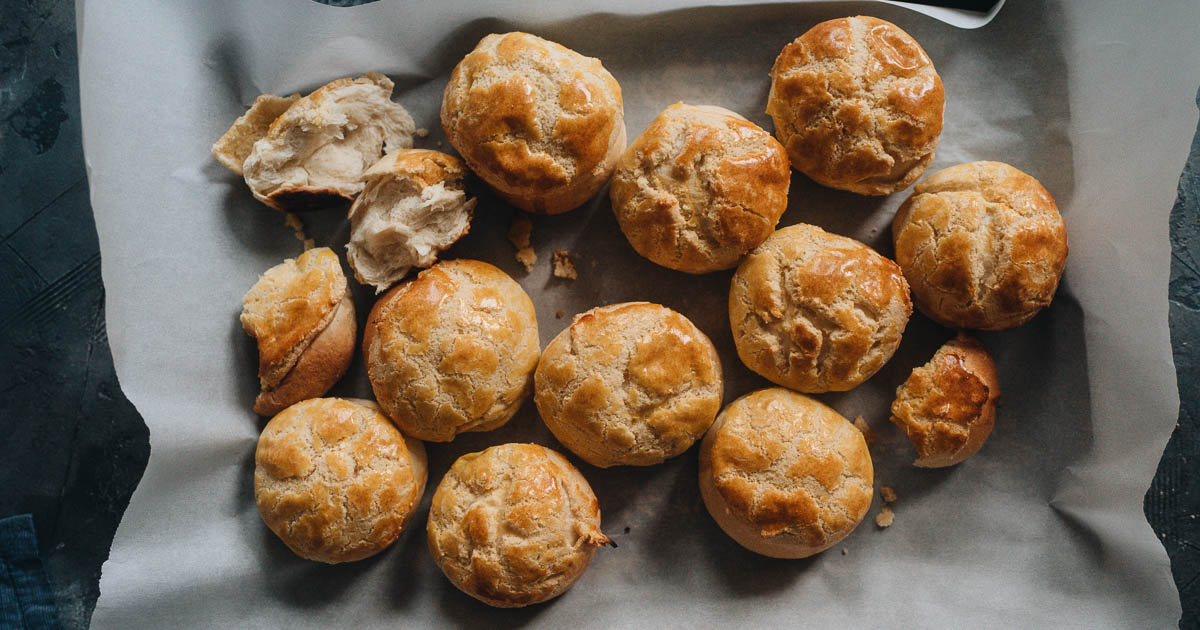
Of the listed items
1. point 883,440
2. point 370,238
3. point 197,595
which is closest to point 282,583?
point 197,595

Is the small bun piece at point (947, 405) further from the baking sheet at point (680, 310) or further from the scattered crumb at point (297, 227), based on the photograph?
the scattered crumb at point (297, 227)

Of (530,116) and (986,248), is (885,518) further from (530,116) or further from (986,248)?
(530,116)

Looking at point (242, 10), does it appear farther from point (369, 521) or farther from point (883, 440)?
point (883, 440)

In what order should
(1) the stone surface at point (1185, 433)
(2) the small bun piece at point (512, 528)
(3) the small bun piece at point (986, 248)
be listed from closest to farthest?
(2) the small bun piece at point (512, 528) → (3) the small bun piece at point (986, 248) → (1) the stone surface at point (1185, 433)

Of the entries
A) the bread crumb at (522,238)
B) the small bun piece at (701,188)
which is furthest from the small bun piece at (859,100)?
the bread crumb at (522,238)

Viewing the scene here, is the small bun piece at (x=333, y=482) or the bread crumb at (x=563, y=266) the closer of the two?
the small bun piece at (x=333, y=482)

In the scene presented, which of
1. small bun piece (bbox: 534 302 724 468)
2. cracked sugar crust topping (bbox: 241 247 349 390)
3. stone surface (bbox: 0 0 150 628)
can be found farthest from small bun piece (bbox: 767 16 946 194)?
stone surface (bbox: 0 0 150 628)

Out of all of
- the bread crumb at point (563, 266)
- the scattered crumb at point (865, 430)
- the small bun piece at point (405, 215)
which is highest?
the small bun piece at point (405, 215)
